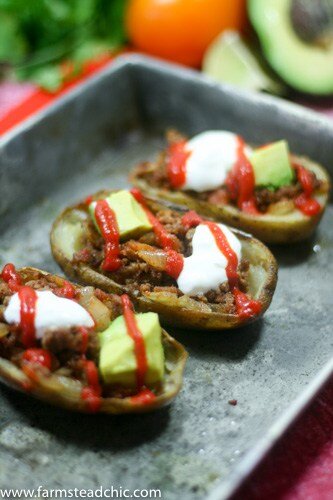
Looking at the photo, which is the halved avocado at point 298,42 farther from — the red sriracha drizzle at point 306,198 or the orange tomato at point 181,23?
the red sriracha drizzle at point 306,198

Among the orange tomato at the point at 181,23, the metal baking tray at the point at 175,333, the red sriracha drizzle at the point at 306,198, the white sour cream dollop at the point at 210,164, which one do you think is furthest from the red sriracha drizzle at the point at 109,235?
the orange tomato at the point at 181,23

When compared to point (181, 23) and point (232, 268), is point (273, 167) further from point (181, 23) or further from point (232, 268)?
point (181, 23)

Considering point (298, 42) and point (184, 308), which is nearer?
point (184, 308)

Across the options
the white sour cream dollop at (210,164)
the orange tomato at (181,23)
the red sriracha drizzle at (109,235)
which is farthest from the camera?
the orange tomato at (181,23)

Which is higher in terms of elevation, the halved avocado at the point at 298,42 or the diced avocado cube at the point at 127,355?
the halved avocado at the point at 298,42

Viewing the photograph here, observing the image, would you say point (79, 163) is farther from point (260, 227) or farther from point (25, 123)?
point (260, 227)

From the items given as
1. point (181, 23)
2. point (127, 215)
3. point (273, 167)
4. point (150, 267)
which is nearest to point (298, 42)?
point (181, 23)
